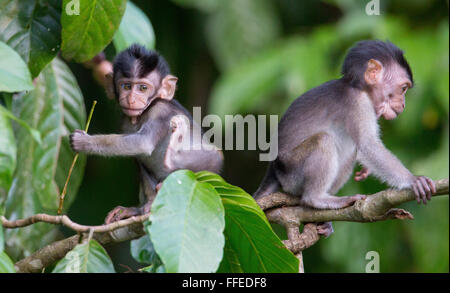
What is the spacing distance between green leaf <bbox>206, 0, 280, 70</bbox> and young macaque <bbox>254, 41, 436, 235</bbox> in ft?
9.63

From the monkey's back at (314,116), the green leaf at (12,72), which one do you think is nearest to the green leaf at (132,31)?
the monkey's back at (314,116)

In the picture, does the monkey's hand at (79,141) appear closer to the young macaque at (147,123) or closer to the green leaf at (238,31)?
the young macaque at (147,123)

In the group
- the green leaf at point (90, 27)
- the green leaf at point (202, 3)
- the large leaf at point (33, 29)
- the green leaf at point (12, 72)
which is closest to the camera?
the green leaf at point (12, 72)

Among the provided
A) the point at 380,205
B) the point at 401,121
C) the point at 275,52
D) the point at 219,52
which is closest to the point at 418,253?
the point at 401,121

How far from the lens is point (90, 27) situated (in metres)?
3.03

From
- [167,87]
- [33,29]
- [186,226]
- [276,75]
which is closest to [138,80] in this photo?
[167,87]

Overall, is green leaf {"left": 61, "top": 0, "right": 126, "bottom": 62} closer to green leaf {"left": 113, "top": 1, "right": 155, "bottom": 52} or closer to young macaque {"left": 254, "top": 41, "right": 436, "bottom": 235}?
green leaf {"left": 113, "top": 1, "right": 155, "bottom": 52}

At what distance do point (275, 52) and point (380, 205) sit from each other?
12.4 ft

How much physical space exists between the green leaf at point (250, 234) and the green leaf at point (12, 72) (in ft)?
2.49

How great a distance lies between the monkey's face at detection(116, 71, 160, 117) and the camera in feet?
10.7

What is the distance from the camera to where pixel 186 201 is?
230cm

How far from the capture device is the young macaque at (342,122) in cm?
380

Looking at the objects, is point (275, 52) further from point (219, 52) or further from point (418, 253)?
point (418, 253)

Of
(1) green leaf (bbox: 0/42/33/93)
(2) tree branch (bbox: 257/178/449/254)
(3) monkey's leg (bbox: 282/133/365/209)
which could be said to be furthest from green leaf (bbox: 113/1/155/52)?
(1) green leaf (bbox: 0/42/33/93)
